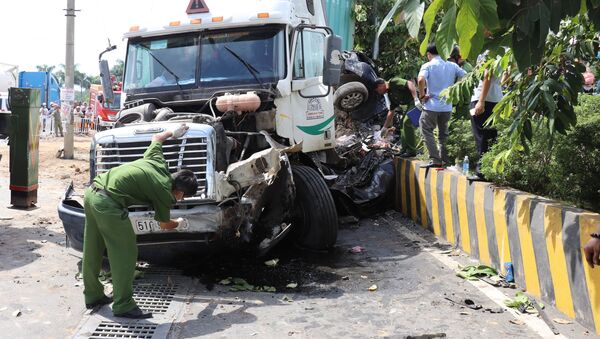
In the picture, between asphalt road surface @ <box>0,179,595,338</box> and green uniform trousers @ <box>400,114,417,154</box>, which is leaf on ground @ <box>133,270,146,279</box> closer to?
asphalt road surface @ <box>0,179,595,338</box>

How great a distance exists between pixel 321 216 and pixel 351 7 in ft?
23.1

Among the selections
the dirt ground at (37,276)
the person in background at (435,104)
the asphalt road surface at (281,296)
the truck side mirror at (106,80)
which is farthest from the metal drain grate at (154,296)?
the person in background at (435,104)

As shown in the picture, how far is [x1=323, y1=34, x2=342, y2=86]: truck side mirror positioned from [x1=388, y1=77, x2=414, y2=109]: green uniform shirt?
4187mm

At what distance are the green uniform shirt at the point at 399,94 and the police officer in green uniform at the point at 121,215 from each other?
6.69 metres

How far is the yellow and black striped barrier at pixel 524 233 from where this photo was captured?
399 cm

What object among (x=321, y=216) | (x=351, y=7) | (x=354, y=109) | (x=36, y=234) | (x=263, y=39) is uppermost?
(x=351, y=7)

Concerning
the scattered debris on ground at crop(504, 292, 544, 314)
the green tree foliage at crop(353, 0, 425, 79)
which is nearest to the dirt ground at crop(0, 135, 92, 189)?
the green tree foliage at crop(353, 0, 425, 79)

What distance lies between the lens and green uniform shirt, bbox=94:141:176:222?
4547 mm

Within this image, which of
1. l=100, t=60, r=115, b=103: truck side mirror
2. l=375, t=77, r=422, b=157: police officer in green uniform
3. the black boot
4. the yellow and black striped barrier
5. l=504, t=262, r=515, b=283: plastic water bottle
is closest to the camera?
the yellow and black striped barrier

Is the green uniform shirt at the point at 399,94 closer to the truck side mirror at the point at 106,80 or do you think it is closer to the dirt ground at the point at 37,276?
the truck side mirror at the point at 106,80

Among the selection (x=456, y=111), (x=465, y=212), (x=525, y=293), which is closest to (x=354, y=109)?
(x=456, y=111)

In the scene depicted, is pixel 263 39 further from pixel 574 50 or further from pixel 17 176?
pixel 17 176

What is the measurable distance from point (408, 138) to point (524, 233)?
13.7ft

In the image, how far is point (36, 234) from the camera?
24.3 feet
